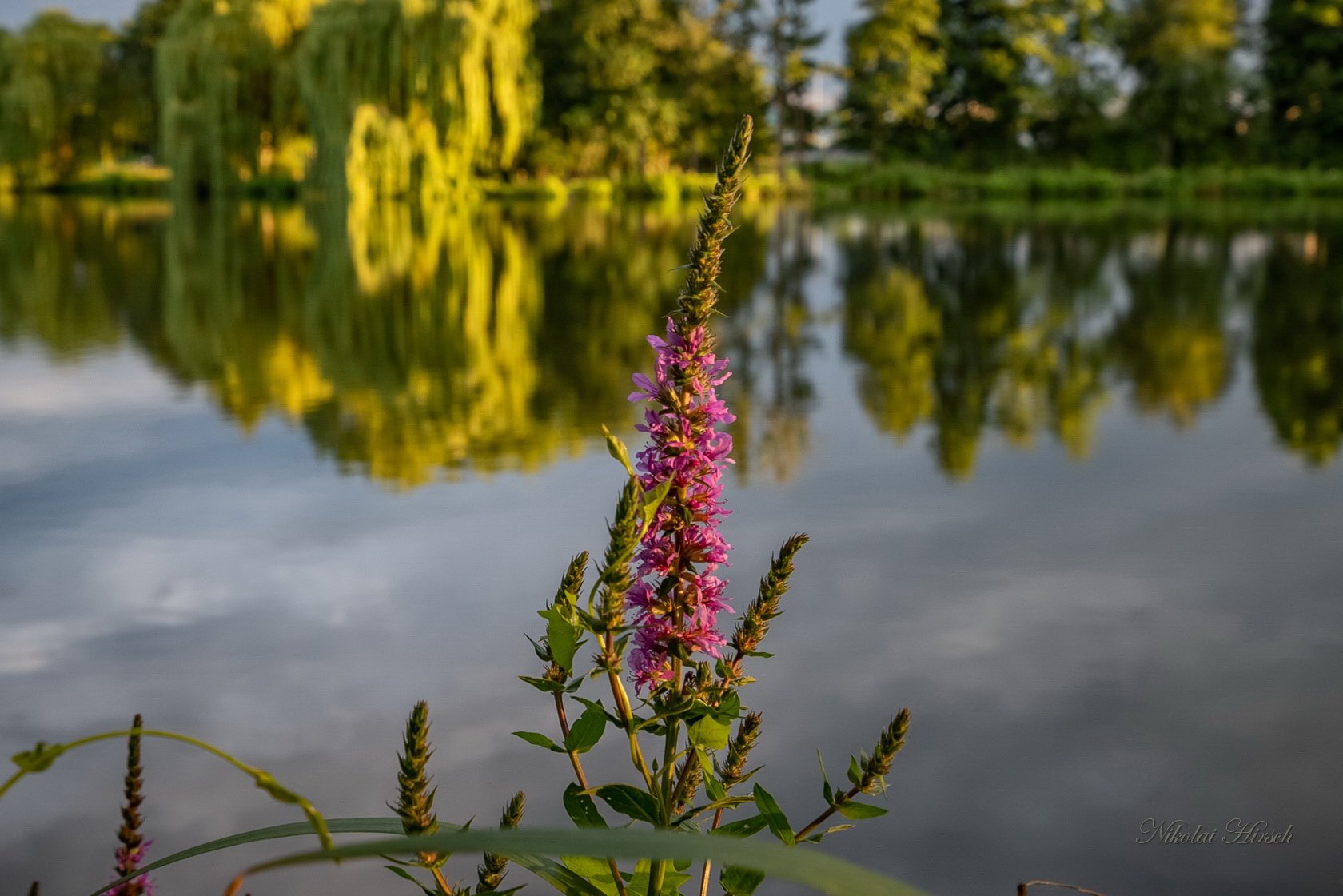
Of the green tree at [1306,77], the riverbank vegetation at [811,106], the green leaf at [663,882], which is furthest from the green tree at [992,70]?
the green leaf at [663,882]

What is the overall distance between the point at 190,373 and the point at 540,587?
20.9ft

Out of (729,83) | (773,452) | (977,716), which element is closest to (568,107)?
(729,83)

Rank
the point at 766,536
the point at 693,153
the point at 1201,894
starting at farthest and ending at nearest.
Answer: the point at 693,153 < the point at 766,536 < the point at 1201,894

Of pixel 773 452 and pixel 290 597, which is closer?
pixel 290 597

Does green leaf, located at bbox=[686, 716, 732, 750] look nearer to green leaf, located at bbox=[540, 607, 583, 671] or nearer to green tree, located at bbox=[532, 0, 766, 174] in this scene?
green leaf, located at bbox=[540, 607, 583, 671]

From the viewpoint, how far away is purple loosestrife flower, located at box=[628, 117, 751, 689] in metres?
1.59

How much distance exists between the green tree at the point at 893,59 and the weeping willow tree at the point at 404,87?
83.1 feet

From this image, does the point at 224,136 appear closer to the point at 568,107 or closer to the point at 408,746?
the point at 568,107

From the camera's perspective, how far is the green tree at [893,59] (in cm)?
4875

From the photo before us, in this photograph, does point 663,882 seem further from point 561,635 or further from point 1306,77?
point 1306,77

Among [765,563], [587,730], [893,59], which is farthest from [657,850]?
[893,59]

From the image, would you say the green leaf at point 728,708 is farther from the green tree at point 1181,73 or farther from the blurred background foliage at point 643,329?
the green tree at point 1181,73

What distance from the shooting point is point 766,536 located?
5441 mm

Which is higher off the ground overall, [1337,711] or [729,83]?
[729,83]
